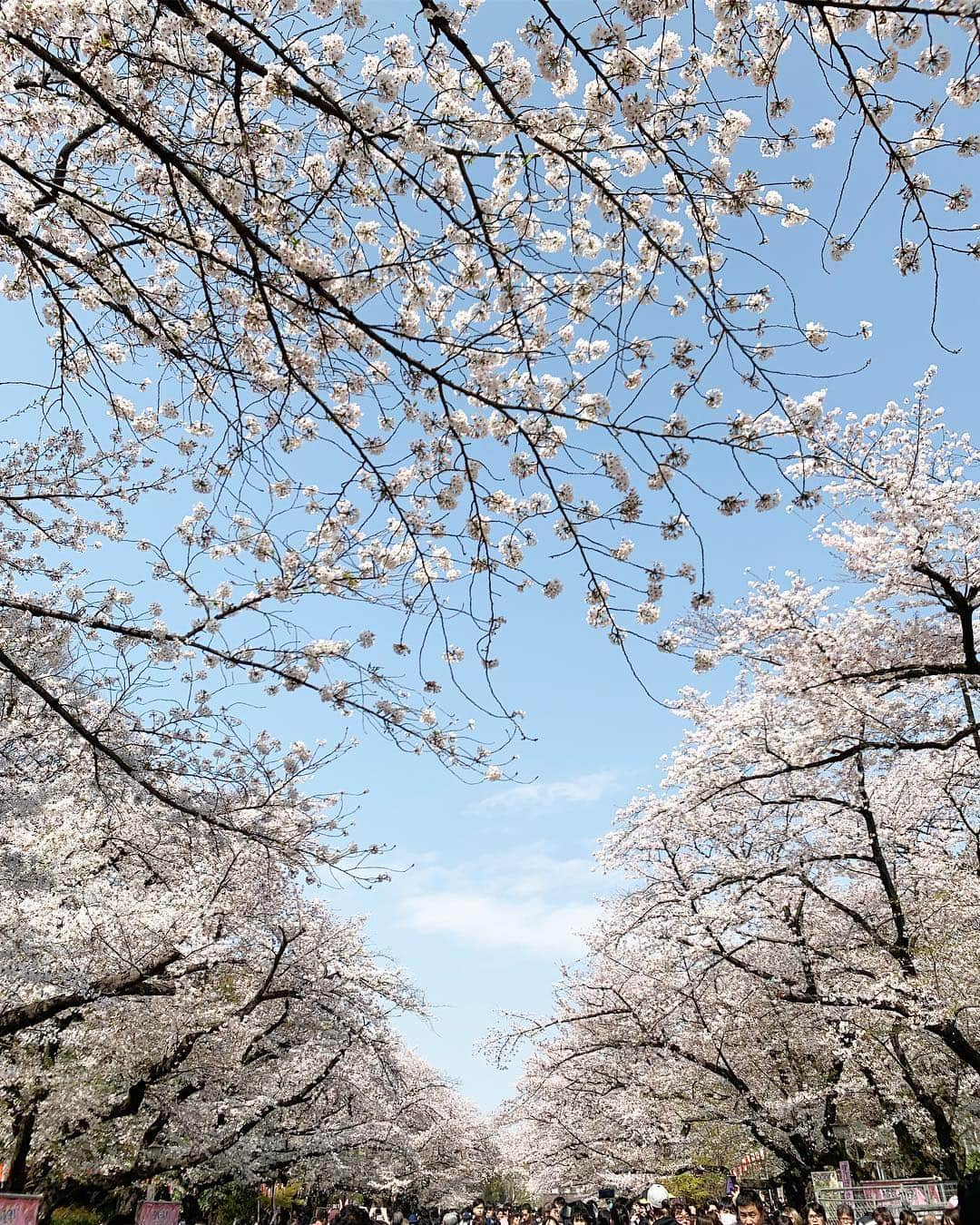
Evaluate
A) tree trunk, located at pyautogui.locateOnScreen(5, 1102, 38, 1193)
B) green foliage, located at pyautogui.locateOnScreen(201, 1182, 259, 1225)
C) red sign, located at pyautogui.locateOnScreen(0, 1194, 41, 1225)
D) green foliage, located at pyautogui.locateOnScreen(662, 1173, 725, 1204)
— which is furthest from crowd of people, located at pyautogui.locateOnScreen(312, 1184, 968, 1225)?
tree trunk, located at pyautogui.locateOnScreen(5, 1102, 38, 1193)

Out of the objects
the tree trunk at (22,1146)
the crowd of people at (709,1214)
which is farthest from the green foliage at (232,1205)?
the tree trunk at (22,1146)

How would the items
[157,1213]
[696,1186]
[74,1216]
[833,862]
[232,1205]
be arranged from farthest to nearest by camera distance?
[232,1205] < [696,1186] < [74,1216] < [833,862] < [157,1213]

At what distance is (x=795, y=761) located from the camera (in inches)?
389

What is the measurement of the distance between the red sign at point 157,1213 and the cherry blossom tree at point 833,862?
23.1 ft

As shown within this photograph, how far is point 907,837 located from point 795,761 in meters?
3.71

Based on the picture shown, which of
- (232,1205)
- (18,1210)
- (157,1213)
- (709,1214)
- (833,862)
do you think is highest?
(833,862)

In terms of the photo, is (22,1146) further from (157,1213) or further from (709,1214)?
(709,1214)

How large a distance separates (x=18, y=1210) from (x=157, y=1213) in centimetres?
324

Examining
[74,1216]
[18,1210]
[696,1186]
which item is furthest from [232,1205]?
[18,1210]

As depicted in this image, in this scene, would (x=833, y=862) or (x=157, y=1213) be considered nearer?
(x=157, y=1213)

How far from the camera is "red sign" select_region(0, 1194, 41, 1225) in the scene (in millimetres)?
5477

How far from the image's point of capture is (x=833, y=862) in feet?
39.0

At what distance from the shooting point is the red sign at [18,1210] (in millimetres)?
5477

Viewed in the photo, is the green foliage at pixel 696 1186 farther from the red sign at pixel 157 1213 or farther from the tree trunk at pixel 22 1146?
the red sign at pixel 157 1213
